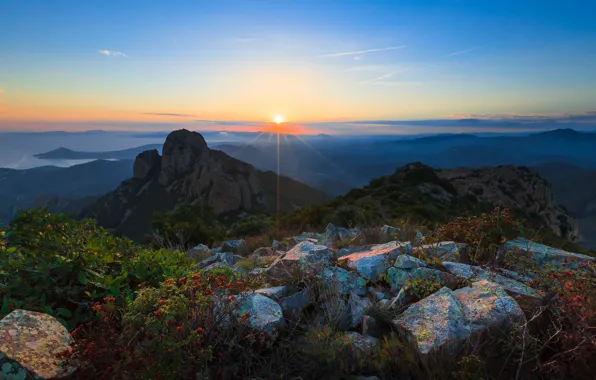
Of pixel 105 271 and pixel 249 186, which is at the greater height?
pixel 105 271

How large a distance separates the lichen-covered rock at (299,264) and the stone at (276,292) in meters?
0.22

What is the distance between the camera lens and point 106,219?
89562mm

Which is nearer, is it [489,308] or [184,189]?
[489,308]

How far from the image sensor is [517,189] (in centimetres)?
5122

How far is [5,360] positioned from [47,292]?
134 cm

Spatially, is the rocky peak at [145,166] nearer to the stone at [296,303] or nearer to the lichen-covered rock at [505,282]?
the stone at [296,303]

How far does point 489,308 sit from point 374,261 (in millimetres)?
1767

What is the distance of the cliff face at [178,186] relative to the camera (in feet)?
270

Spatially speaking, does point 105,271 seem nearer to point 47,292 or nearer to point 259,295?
point 47,292

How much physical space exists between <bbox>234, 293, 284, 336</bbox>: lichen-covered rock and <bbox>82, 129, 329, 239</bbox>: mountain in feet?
248

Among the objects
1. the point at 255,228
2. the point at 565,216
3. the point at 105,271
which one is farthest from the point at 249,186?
the point at 105,271

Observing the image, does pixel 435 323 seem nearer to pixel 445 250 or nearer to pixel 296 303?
pixel 296 303

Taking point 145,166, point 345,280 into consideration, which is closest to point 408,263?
point 345,280

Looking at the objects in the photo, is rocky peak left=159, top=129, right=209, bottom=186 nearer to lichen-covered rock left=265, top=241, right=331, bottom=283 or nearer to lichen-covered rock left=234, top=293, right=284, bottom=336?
lichen-covered rock left=265, top=241, right=331, bottom=283
